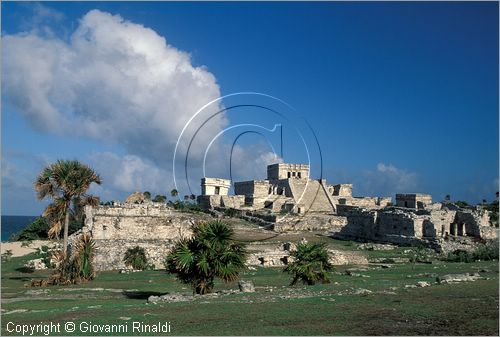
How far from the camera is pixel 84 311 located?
44.2ft

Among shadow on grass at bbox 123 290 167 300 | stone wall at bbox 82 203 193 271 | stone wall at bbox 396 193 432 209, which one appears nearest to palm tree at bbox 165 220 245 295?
shadow on grass at bbox 123 290 167 300

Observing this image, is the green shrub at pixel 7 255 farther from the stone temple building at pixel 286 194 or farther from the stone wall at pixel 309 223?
the stone temple building at pixel 286 194

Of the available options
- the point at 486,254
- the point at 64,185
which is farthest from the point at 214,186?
the point at 64,185

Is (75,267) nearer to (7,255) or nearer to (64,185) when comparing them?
(64,185)

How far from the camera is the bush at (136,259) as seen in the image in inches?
1107

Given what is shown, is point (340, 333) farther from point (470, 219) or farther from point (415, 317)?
point (470, 219)

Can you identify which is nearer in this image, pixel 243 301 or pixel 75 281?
pixel 243 301

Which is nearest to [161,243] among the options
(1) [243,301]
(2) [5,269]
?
(2) [5,269]

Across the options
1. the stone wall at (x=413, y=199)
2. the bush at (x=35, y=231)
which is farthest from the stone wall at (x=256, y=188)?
the bush at (x=35, y=231)

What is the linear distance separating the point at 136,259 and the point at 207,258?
11756 mm

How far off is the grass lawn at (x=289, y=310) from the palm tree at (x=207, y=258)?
1.43 m

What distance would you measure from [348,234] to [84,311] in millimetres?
35768

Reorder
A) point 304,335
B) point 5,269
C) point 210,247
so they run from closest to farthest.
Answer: point 304,335, point 210,247, point 5,269

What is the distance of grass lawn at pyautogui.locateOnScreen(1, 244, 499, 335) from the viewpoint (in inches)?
426
